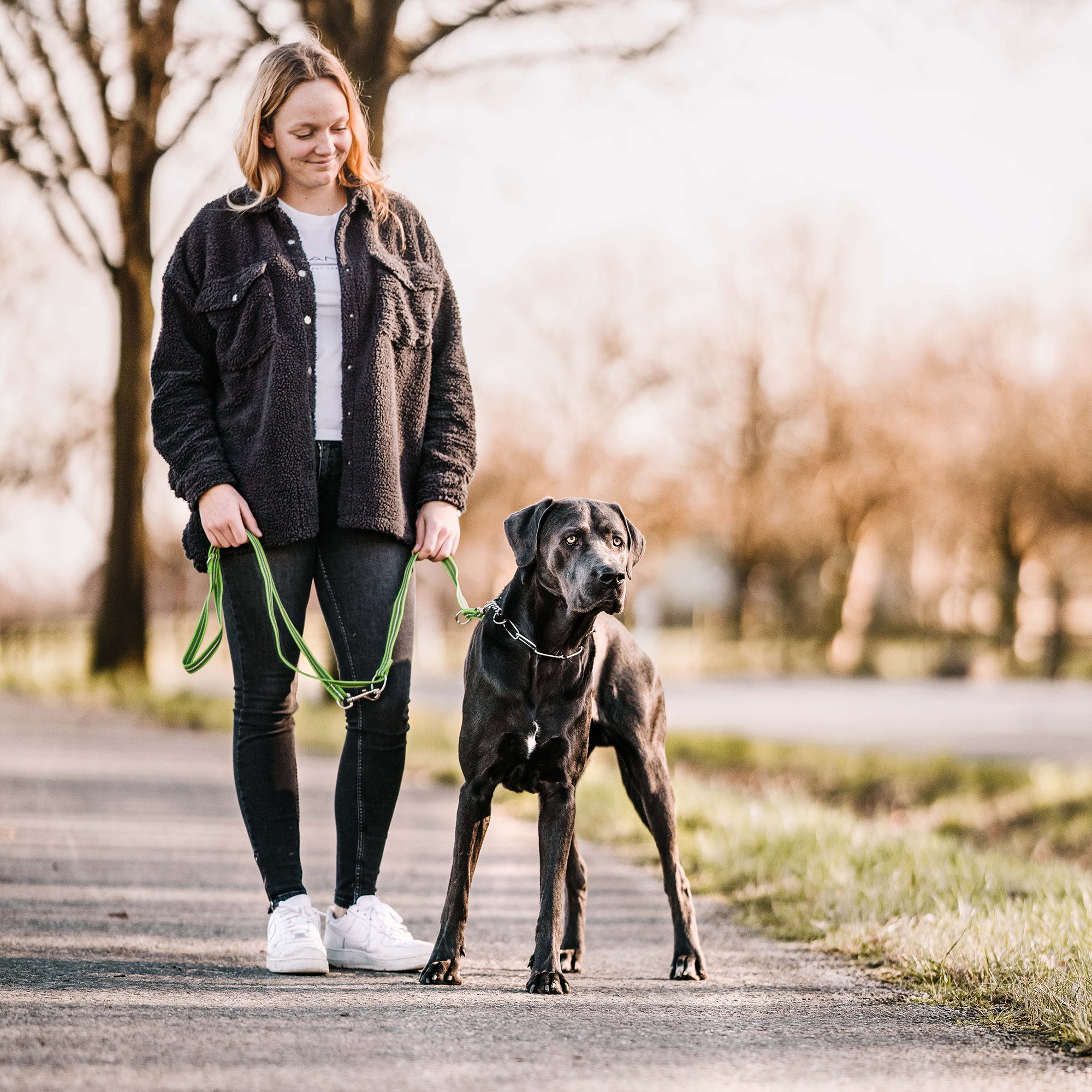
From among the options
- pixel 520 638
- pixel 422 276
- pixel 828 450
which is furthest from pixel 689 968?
pixel 828 450

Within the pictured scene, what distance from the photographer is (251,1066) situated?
9.04 feet

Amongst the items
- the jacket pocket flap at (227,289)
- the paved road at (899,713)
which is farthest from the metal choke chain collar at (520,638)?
the paved road at (899,713)

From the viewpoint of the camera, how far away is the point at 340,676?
3947 millimetres

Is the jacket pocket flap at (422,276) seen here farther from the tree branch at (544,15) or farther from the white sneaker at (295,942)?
the tree branch at (544,15)

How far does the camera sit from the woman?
3814mm

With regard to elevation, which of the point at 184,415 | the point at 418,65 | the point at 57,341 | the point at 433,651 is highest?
the point at 418,65

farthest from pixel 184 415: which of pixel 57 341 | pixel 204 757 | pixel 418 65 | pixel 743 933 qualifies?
pixel 57 341

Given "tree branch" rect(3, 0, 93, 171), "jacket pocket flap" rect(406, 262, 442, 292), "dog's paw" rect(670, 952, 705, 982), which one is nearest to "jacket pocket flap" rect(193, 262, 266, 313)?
"jacket pocket flap" rect(406, 262, 442, 292)

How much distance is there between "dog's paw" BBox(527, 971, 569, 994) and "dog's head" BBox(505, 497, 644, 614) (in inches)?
36.3

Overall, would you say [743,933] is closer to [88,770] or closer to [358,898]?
[358,898]

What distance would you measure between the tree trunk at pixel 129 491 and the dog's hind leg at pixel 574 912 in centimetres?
1260

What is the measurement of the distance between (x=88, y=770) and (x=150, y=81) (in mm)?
8839

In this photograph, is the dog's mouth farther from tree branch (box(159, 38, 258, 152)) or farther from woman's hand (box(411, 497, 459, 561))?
tree branch (box(159, 38, 258, 152))

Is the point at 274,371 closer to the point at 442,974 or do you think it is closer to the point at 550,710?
the point at 550,710
